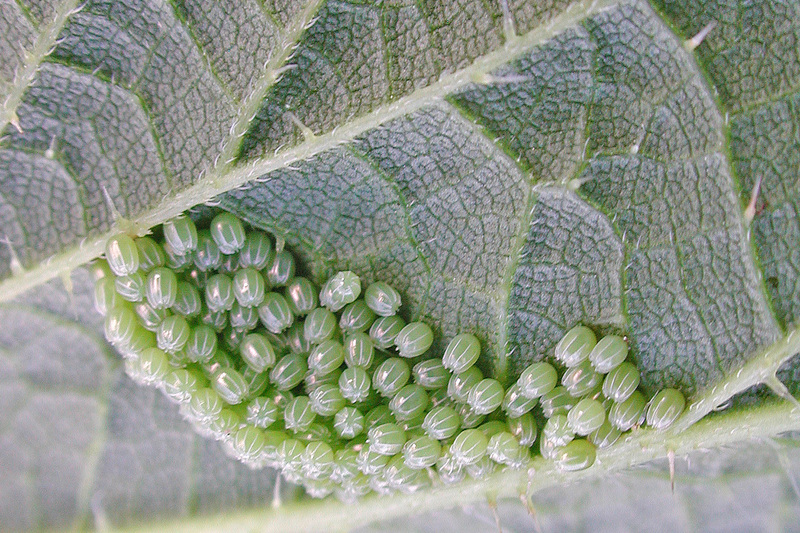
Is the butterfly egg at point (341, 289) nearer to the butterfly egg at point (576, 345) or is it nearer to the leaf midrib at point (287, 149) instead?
the leaf midrib at point (287, 149)

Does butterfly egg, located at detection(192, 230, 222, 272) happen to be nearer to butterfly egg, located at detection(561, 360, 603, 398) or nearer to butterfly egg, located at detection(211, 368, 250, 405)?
butterfly egg, located at detection(211, 368, 250, 405)

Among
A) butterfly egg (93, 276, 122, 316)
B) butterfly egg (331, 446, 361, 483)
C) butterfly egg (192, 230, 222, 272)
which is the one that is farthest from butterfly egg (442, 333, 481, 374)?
butterfly egg (93, 276, 122, 316)

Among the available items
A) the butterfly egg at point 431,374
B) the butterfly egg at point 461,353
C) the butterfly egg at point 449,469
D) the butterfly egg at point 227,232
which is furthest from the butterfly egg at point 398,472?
the butterfly egg at point 227,232

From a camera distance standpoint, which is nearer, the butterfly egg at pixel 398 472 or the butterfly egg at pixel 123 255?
the butterfly egg at pixel 123 255

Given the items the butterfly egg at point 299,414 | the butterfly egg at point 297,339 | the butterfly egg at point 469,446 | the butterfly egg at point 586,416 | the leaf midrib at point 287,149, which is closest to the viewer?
the leaf midrib at point 287,149

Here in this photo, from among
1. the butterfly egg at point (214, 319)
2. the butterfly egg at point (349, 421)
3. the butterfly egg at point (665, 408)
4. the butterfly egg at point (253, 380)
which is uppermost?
the butterfly egg at point (214, 319)

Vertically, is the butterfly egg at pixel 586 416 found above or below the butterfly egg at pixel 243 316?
below
